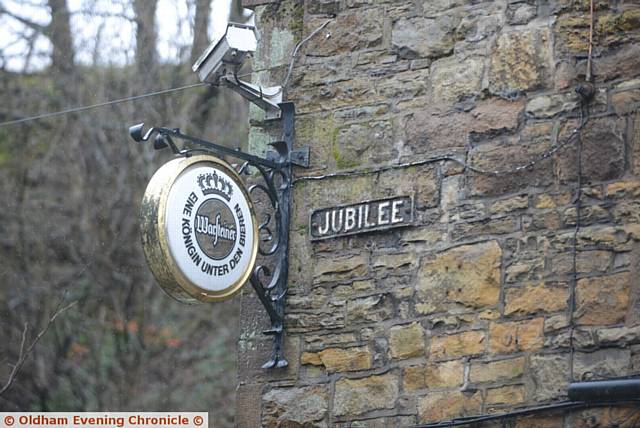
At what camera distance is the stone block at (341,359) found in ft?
21.2

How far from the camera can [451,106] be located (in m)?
6.51

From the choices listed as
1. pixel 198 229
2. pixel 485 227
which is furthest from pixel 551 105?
pixel 198 229

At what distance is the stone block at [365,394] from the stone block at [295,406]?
8 centimetres

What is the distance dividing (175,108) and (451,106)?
6252mm

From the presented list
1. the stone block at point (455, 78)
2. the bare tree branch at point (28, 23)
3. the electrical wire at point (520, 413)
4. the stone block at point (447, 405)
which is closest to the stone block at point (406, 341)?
the stone block at point (447, 405)

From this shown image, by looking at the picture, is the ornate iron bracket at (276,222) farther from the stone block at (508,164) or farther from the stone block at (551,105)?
the stone block at (551,105)

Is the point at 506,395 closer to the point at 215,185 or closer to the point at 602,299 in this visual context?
the point at 602,299

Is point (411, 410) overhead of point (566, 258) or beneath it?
beneath

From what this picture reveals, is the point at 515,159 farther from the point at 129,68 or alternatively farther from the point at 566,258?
the point at 129,68

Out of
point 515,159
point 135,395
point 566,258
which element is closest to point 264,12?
point 515,159

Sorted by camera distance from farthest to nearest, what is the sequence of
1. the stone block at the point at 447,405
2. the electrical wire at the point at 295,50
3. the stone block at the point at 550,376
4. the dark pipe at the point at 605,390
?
the electrical wire at the point at 295,50, the stone block at the point at 447,405, the stone block at the point at 550,376, the dark pipe at the point at 605,390

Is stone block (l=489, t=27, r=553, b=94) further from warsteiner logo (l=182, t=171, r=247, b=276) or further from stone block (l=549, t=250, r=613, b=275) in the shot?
warsteiner logo (l=182, t=171, r=247, b=276)

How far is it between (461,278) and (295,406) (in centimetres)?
105

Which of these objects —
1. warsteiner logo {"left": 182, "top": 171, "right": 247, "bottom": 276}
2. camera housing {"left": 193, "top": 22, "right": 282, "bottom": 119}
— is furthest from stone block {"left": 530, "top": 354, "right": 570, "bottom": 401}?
camera housing {"left": 193, "top": 22, "right": 282, "bottom": 119}
